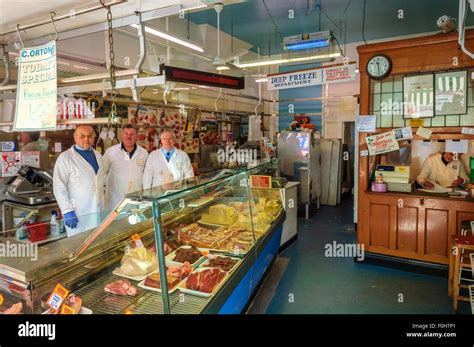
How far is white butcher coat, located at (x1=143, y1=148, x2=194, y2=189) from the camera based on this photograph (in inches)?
188

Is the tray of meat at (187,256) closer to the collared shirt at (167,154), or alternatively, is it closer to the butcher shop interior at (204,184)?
the butcher shop interior at (204,184)

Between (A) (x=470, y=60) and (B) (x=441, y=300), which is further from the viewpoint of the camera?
(A) (x=470, y=60)

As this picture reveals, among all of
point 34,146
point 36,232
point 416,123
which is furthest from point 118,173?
point 416,123

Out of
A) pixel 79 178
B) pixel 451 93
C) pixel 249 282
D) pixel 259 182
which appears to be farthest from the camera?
pixel 451 93

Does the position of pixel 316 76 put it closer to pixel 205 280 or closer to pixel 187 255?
pixel 187 255

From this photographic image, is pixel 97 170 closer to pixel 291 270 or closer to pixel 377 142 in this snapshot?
pixel 291 270

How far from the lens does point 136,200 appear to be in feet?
7.04

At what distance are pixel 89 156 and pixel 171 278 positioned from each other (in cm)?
221

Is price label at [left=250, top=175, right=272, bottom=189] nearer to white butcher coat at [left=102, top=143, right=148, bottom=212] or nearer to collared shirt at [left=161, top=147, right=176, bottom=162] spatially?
collared shirt at [left=161, top=147, right=176, bottom=162]

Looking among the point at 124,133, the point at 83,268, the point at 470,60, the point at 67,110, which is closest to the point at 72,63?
the point at 67,110

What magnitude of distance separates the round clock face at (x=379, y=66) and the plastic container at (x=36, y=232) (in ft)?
15.8

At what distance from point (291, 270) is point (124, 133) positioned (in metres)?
3.12

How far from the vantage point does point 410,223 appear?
4828mm

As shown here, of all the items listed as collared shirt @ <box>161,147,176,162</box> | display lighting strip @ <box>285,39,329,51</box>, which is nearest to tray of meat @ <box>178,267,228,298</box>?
collared shirt @ <box>161,147,176,162</box>
